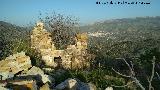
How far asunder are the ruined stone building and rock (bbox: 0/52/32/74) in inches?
125

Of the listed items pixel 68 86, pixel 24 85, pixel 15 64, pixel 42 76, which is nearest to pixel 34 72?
pixel 42 76

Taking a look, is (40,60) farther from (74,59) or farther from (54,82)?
(54,82)

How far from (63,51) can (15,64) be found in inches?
194

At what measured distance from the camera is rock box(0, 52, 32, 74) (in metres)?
16.1

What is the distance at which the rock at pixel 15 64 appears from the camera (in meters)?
16.1

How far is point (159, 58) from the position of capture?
28156mm

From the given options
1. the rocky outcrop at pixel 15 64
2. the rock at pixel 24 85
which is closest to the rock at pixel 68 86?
the rock at pixel 24 85

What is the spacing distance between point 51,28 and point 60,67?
27.8ft

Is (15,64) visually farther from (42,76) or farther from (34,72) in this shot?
(42,76)

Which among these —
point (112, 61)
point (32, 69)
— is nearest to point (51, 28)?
point (112, 61)

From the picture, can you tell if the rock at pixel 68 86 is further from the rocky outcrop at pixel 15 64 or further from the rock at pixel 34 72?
the rocky outcrop at pixel 15 64

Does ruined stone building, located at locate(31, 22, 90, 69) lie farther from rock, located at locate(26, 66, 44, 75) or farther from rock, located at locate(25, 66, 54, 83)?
rock, located at locate(25, 66, 54, 83)

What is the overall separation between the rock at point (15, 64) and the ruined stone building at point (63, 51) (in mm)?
3186

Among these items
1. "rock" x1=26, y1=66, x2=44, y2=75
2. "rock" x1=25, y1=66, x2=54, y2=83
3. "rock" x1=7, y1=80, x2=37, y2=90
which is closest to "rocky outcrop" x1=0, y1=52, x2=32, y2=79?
"rock" x1=26, y1=66, x2=44, y2=75
